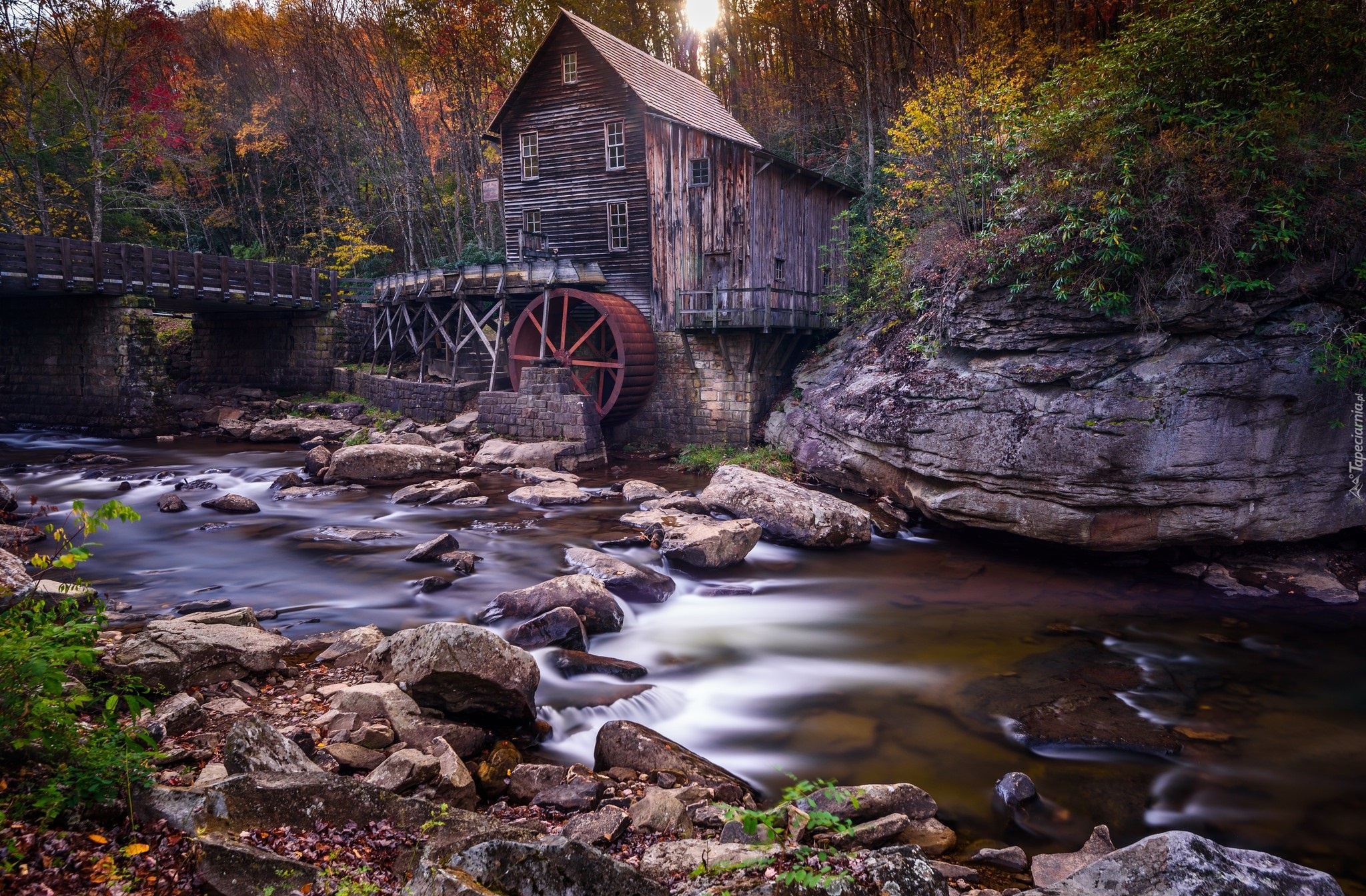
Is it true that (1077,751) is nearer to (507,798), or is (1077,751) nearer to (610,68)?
(507,798)

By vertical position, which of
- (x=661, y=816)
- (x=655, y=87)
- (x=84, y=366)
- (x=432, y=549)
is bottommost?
(x=661, y=816)

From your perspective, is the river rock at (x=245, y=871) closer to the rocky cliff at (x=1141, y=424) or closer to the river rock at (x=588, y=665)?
the river rock at (x=588, y=665)

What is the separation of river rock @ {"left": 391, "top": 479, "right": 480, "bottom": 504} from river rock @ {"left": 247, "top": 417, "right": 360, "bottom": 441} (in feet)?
20.9

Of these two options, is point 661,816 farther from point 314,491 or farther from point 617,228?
point 617,228

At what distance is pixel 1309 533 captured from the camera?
26.3 ft

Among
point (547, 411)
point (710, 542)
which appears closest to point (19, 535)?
point (710, 542)

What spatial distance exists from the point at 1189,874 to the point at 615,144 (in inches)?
681

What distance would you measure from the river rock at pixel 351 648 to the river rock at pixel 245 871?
9.99 ft

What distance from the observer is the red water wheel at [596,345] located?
16031 mm

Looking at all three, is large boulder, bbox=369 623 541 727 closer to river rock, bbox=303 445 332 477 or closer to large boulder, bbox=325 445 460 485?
large boulder, bbox=325 445 460 485

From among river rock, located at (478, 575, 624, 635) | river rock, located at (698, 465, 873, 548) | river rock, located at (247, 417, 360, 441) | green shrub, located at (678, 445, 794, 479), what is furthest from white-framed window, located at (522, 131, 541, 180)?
river rock, located at (478, 575, 624, 635)

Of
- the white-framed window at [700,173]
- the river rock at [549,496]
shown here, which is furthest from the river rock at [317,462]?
the white-framed window at [700,173]

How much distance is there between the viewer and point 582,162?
17.8m

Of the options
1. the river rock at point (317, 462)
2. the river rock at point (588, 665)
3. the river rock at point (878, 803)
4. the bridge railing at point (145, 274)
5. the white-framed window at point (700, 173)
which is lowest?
the river rock at point (878, 803)
